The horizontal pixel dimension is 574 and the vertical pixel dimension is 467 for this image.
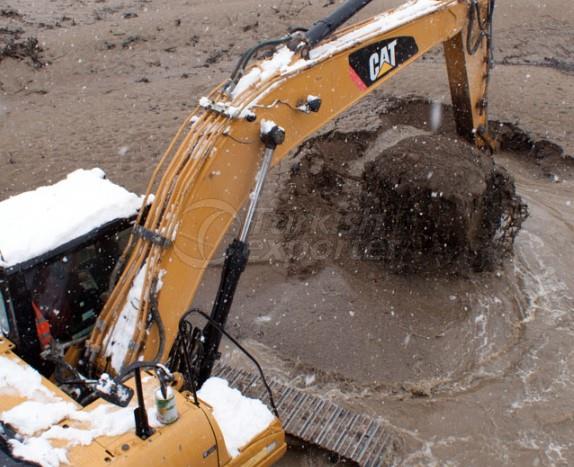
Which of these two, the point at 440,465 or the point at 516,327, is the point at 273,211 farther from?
the point at 440,465

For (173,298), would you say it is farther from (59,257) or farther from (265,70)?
(265,70)

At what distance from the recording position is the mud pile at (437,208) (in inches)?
253

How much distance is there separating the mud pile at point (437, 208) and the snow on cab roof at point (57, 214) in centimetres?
314

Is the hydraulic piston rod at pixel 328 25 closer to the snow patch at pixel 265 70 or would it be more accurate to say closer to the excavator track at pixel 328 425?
the snow patch at pixel 265 70

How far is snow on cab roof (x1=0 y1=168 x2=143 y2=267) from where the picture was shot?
3.81 m

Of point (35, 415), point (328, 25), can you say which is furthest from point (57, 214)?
point (328, 25)

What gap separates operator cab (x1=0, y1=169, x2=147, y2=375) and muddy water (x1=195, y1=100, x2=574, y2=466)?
6.26ft

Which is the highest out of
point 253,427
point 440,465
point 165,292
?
point 165,292

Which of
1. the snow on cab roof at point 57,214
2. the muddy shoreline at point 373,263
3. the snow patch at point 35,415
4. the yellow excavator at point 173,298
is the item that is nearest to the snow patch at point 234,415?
the yellow excavator at point 173,298

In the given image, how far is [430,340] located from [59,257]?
3.56m

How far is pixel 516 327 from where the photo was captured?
6.32 metres

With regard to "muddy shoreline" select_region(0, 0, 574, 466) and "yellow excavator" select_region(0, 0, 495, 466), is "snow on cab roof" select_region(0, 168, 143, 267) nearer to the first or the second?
"yellow excavator" select_region(0, 0, 495, 466)

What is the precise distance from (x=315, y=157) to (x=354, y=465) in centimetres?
479

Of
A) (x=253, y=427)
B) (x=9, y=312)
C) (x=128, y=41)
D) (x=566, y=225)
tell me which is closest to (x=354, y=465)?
(x=253, y=427)
